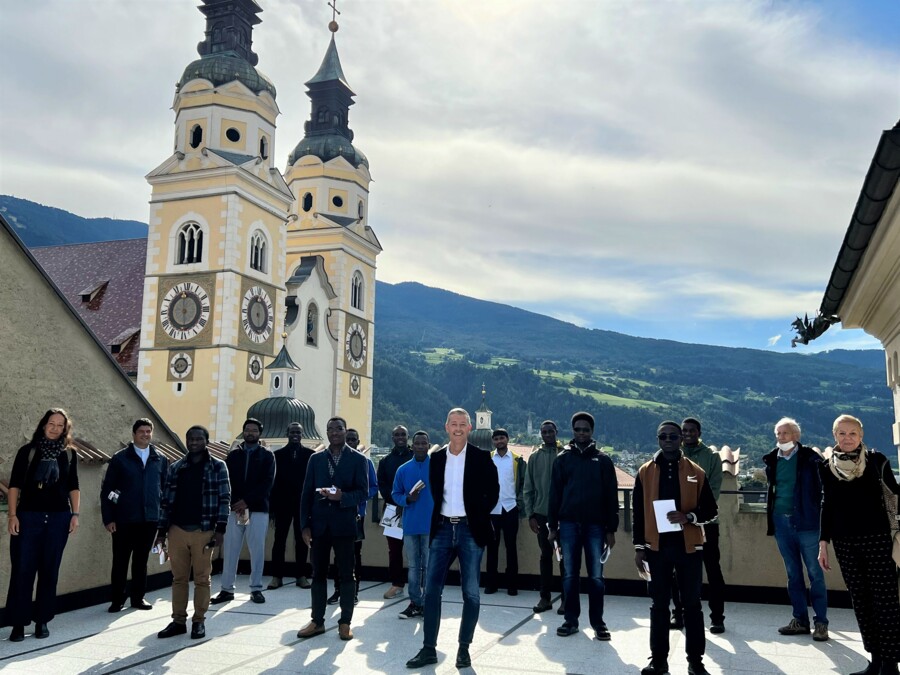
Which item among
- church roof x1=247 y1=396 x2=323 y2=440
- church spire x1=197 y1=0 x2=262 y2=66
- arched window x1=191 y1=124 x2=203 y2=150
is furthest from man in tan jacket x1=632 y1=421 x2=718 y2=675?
church spire x1=197 y1=0 x2=262 y2=66

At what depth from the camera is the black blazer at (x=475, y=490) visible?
5.88 metres

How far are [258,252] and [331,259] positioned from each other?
30.4 feet

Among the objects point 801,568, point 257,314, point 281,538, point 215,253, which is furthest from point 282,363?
point 801,568

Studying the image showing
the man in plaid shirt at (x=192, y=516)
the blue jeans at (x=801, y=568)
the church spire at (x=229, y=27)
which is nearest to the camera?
the blue jeans at (x=801, y=568)

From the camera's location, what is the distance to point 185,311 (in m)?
34.2

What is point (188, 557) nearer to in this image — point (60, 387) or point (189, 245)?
point (60, 387)

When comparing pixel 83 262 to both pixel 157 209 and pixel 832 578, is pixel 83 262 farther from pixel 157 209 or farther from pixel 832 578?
pixel 832 578

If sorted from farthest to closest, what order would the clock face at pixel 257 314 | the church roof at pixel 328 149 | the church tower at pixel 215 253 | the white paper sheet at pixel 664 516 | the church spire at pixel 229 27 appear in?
1. the church roof at pixel 328 149
2. the church spire at pixel 229 27
3. the clock face at pixel 257 314
4. the church tower at pixel 215 253
5. the white paper sheet at pixel 664 516

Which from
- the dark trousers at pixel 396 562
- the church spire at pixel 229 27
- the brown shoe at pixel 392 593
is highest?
the church spire at pixel 229 27

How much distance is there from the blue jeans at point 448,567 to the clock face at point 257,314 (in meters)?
29.6

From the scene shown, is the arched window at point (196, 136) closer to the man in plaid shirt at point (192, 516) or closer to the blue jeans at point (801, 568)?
the man in plaid shirt at point (192, 516)

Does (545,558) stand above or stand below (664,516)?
below

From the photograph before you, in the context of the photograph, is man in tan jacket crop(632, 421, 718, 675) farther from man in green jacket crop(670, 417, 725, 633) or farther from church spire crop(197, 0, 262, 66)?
church spire crop(197, 0, 262, 66)

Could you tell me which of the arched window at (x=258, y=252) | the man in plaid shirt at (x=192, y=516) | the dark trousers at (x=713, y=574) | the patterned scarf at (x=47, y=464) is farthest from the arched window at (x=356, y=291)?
the dark trousers at (x=713, y=574)
